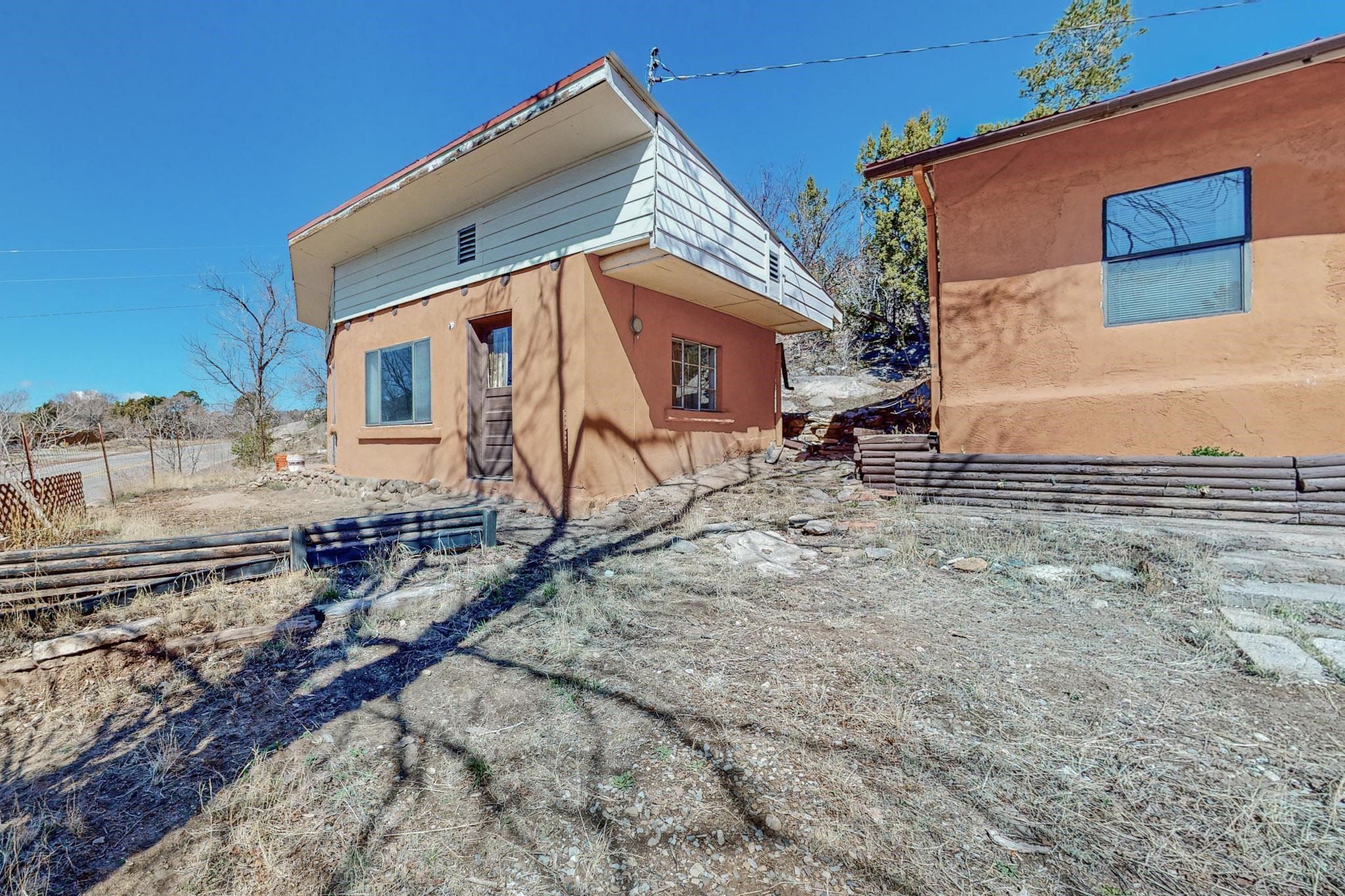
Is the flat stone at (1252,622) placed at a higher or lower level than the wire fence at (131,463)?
lower

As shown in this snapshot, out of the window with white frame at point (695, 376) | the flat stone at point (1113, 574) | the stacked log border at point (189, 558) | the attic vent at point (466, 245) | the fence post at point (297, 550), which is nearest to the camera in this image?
the stacked log border at point (189, 558)

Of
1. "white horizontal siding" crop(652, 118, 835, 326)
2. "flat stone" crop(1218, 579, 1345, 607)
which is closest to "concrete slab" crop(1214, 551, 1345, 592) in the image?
"flat stone" crop(1218, 579, 1345, 607)

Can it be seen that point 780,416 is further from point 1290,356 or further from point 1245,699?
point 1245,699

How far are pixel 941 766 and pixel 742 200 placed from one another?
7292 mm

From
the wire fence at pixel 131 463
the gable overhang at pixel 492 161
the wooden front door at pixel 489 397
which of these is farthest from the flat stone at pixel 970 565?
the wire fence at pixel 131 463

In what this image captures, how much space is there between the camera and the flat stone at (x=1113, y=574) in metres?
3.16

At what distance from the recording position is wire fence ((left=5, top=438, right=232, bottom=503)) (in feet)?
31.0

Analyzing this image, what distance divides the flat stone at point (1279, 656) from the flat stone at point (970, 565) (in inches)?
47.6

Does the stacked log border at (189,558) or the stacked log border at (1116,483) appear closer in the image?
the stacked log border at (189,558)

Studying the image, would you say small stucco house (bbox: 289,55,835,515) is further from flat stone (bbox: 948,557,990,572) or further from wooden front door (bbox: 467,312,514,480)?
flat stone (bbox: 948,557,990,572)

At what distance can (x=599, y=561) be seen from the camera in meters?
4.28

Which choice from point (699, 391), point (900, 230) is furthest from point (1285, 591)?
point (900, 230)

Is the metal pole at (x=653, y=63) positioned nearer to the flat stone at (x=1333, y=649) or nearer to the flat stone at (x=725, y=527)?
the flat stone at (x=725, y=527)

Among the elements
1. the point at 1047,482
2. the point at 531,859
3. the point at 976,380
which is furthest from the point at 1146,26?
the point at 531,859
